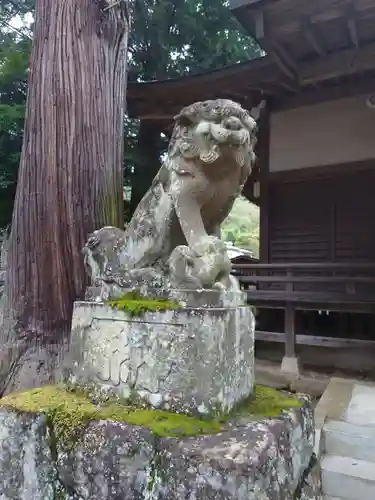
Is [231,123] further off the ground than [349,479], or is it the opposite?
[231,123]

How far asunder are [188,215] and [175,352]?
0.58 meters

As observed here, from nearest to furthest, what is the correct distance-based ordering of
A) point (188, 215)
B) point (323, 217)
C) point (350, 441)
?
point (188, 215), point (350, 441), point (323, 217)

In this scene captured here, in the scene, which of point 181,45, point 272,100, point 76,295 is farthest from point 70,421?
point 181,45

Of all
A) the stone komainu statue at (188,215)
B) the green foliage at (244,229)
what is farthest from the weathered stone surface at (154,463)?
the green foliage at (244,229)

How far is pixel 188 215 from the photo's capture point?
1818mm

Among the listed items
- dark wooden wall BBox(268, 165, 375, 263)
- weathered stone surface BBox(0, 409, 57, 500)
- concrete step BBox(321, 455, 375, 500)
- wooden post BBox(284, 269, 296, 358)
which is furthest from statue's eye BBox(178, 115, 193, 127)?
dark wooden wall BBox(268, 165, 375, 263)

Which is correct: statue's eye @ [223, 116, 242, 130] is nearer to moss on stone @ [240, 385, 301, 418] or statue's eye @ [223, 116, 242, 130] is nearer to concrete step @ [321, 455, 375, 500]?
moss on stone @ [240, 385, 301, 418]

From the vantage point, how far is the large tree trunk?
9.02 feet

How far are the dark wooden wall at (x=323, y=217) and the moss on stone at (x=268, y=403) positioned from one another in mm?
4420

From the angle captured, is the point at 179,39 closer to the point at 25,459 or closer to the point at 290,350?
the point at 290,350

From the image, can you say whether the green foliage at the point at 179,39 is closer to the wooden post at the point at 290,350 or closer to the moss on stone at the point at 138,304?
the wooden post at the point at 290,350

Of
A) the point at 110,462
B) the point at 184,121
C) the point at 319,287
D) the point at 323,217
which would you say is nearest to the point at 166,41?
the point at 323,217

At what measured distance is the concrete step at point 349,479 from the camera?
8.35ft

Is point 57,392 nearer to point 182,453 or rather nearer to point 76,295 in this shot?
point 182,453
